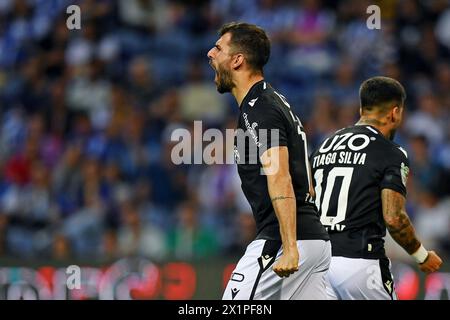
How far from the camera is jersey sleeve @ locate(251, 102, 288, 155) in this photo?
234 inches

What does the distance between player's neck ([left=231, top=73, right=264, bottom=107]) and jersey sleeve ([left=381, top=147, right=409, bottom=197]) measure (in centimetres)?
122

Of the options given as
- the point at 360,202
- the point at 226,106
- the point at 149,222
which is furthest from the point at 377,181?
Answer: the point at 226,106

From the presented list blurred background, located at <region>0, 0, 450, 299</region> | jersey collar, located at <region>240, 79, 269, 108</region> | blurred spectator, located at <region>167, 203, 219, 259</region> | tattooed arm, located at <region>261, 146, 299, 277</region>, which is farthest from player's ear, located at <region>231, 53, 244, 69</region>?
blurred spectator, located at <region>167, 203, 219, 259</region>

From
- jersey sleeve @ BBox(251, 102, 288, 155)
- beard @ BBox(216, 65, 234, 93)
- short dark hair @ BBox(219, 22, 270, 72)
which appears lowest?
jersey sleeve @ BBox(251, 102, 288, 155)

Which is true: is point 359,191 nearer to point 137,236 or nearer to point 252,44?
point 252,44

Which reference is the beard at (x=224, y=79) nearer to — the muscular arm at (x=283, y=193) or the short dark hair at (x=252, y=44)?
the short dark hair at (x=252, y=44)

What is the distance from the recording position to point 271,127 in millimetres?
5977

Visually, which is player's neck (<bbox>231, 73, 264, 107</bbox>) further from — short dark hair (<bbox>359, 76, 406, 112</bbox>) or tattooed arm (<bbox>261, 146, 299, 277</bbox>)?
short dark hair (<bbox>359, 76, 406, 112</bbox>)

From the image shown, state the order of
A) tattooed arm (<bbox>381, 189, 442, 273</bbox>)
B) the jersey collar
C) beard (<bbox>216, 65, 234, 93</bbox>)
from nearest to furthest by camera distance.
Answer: the jersey collar → beard (<bbox>216, 65, 234, 93</bbox>) → tattooed arm (<bbox>381, 189, 442, 273</bbox>)

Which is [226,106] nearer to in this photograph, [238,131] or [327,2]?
[327,2]

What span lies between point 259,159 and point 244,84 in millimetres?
519

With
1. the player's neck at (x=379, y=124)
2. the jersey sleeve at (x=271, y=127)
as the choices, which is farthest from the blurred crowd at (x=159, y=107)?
the jersey sleeve at (x=271, y=127)

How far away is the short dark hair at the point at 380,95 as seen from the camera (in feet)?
23.5

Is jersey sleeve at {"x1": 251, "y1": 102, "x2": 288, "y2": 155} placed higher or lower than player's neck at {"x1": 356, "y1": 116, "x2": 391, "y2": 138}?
lower
